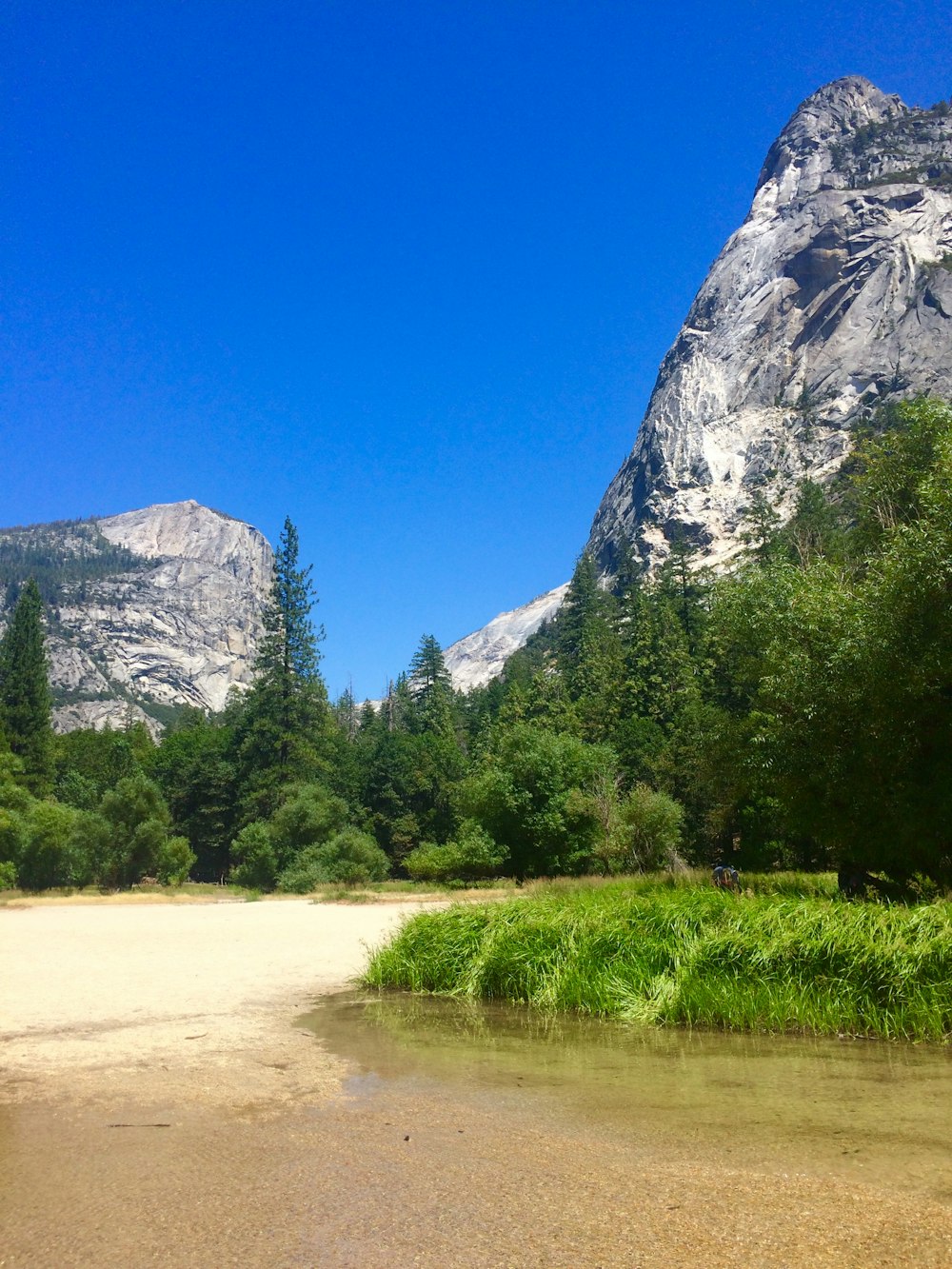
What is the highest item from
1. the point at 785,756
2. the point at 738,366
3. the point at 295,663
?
the point at 738,366

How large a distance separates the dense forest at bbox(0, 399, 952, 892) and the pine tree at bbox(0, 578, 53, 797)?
0.21 m

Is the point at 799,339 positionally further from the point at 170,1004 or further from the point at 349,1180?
the point at 349,1180

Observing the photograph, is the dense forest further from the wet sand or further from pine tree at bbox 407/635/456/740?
the wet sand

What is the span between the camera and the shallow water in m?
6.28

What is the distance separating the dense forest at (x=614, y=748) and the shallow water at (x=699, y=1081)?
8.95 meters

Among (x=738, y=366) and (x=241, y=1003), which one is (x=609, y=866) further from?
(x=738, y=366)

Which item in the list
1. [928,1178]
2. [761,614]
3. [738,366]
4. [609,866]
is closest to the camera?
[928,1178]

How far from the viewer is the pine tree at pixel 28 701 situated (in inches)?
3022

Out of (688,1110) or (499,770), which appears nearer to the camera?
(688,1110)

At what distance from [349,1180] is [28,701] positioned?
274 feet

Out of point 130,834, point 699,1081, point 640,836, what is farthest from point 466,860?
point 699,1081

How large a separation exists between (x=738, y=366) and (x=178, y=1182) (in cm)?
18876

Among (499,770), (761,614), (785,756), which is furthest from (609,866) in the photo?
(785,756)

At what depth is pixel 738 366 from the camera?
17688 centimetres
